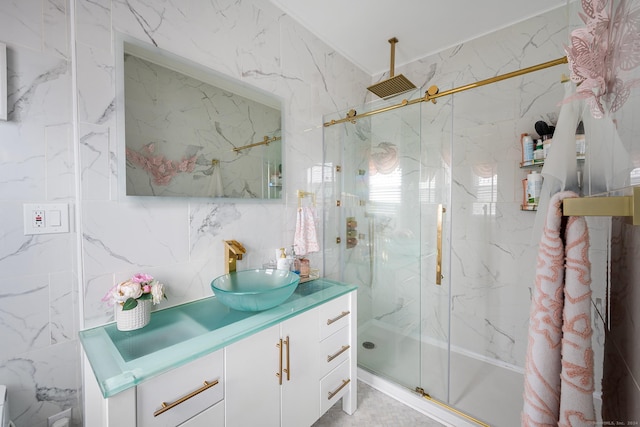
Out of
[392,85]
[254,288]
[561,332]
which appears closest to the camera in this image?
[561,332]

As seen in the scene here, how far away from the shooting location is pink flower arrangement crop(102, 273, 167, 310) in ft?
3.38

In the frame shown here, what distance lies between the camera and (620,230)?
1.74ft

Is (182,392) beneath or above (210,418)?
above

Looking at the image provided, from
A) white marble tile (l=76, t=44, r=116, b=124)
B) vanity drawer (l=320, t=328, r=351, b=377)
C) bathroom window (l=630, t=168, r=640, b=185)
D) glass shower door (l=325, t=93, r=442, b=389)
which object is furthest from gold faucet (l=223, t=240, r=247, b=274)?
bathroom window (l=630, t=168, r=640, b=185)

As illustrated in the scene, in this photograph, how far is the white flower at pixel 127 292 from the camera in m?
1.03

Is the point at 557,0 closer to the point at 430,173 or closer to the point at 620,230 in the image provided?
the point at 430,173

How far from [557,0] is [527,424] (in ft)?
8.37

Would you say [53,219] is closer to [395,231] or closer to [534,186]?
[395,231]

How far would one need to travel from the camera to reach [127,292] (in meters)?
1.03

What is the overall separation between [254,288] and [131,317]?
58 cm

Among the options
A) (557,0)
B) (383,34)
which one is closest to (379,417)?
(383,34)

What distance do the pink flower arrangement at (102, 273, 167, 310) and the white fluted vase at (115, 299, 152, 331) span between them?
23mm

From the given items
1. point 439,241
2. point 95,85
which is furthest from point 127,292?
point 439,241

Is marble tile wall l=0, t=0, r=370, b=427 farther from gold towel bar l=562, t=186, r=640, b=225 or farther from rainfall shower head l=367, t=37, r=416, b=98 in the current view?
gold towel bar l=562, t=186, r=640, b=225
